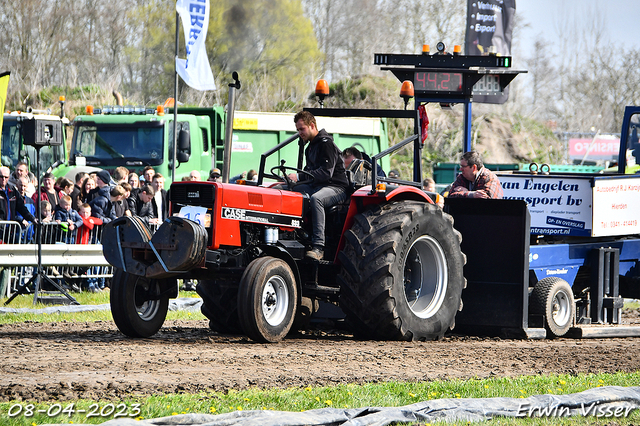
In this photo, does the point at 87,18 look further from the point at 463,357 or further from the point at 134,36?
the point at 463,357

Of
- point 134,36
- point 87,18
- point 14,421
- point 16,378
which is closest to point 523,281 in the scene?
point 16,378

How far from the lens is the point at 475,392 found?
18.9ft

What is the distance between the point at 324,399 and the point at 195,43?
10.7m

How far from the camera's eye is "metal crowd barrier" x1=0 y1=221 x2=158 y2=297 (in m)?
11.9

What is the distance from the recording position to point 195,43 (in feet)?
49.4

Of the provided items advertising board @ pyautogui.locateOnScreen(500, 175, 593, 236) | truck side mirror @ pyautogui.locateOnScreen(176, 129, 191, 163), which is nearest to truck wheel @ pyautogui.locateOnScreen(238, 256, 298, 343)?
advertising board @ pyautogui.locateOnScreen(500, 175, 593, 236)

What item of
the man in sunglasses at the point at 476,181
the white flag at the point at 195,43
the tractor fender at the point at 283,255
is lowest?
the tractor fender at the point at 283,255

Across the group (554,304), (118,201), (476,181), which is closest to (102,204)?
(118,201)

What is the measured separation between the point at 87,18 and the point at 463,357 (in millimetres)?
29397

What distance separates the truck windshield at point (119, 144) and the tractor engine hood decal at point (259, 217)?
942cm

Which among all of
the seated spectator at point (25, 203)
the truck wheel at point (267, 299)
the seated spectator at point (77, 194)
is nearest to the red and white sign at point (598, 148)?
the seated spectator at point (77, 194)

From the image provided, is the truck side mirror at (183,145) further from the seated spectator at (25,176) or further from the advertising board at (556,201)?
the advertising board at (556,201)

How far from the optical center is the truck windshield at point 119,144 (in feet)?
56.7

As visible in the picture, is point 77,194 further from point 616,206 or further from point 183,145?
point 616,206
